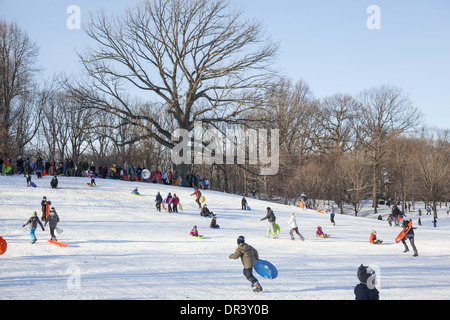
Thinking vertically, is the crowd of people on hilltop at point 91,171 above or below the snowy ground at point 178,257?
above

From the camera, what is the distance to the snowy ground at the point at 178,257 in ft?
33.4

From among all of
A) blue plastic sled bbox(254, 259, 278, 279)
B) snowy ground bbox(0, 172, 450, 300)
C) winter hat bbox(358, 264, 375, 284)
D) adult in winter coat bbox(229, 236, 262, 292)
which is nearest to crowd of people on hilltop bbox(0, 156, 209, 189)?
snowy ground bbox(0, 172, 450, 300)

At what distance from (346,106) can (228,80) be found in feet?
113

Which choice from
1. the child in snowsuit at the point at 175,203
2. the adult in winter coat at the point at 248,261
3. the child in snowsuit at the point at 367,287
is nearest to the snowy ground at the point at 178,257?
the adult in winter coat at the point at 248,261

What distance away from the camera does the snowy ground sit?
10180 millimetres

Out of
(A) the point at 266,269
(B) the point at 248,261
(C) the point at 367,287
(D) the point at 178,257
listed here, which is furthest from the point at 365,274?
(D) the point at 178,257

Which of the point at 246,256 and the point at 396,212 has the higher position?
the point at 246,256

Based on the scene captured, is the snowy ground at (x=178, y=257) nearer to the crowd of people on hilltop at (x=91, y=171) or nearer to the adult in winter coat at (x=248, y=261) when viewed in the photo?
the adult in winter coat at (x=248, y=261)

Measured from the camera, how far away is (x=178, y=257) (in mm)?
13992

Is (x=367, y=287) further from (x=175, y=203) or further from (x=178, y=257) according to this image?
(x=175, y=203)

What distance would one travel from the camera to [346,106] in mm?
64375

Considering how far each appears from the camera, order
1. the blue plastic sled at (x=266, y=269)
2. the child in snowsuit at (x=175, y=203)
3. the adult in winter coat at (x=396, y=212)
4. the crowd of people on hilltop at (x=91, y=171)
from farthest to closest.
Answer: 1. the crowd of people on hilltop at (x=91, y=171)
2. the adult in winter coat at (x=396, y=212)
3. the child in snowsuit at (x=175, y=203)
4. the blue plastic sled at (x=266, y=269)

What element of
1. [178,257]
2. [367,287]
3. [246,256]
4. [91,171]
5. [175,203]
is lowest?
[178,257]

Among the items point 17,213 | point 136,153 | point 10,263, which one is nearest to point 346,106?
point 136,153
